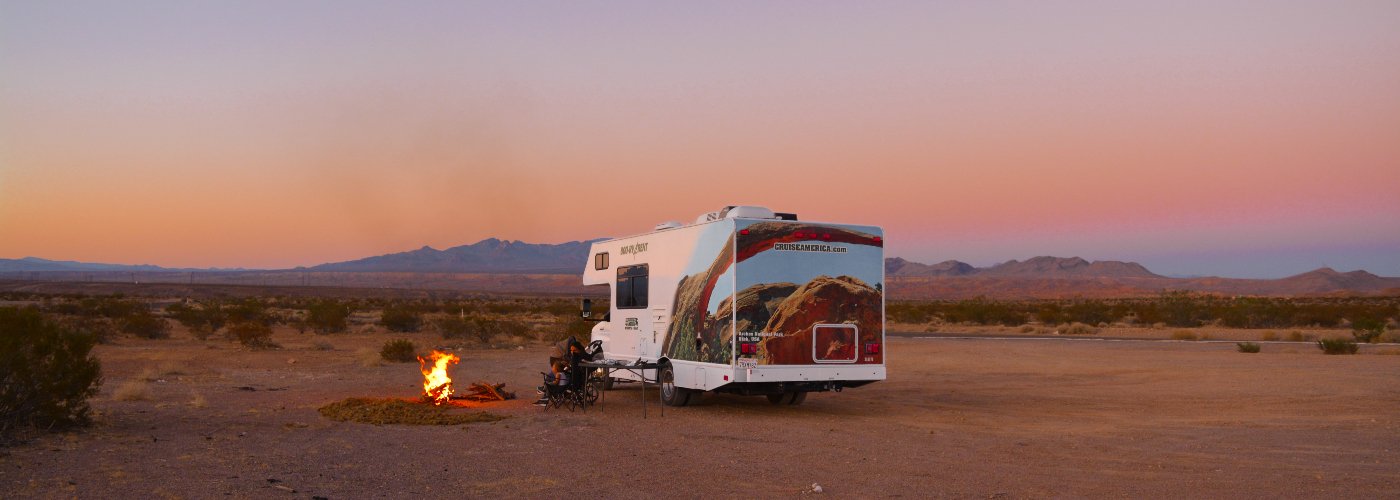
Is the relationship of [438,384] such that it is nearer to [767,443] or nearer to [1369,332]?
[767,443]

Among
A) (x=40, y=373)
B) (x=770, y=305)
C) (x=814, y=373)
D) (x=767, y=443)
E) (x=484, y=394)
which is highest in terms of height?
(x=770, y=305)

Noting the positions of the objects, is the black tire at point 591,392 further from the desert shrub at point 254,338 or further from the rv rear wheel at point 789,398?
the desert shrub at point 254,338

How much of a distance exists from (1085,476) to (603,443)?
4.91 meters

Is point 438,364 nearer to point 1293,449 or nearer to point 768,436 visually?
point 768,436

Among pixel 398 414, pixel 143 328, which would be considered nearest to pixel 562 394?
pixel 398 414

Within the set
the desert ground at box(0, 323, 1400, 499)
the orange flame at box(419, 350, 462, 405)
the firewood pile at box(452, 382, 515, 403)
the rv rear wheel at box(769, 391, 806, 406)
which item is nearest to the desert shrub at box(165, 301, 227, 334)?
the desert ground at box(0, 323, 1400, 499)

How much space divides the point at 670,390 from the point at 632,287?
72.5 inches

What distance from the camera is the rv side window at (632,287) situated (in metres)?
15.8

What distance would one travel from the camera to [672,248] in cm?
1493

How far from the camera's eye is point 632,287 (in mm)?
16219

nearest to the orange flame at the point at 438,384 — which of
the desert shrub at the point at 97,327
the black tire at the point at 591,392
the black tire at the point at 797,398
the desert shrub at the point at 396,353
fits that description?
the black tire at the point at 591,392

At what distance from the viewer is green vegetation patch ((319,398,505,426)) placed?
13062 mm

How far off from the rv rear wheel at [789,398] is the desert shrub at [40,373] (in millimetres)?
8873

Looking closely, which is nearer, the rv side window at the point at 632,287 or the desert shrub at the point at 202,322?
the rv side window at the point at 632,287
